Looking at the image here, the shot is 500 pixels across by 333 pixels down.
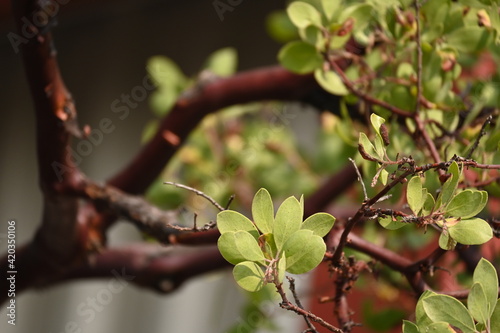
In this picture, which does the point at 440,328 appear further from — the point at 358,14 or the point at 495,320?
the point at 358,14

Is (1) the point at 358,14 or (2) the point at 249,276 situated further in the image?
(1) the point at 358,14

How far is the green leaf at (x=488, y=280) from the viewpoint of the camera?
297mm

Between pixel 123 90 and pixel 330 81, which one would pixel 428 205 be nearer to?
pixel 330 81

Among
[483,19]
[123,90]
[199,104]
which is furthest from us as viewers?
[123,90]

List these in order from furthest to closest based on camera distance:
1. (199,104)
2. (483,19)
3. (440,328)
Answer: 1. (199,104)
2. (483,19)
3. (440,328)

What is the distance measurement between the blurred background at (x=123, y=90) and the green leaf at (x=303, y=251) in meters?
1.28

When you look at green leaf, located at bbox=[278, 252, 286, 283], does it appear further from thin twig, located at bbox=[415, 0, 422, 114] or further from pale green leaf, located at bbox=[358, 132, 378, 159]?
thin twig, located at bbox=[415, 0, 422, 114]

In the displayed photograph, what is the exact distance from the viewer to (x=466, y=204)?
310 millimetres

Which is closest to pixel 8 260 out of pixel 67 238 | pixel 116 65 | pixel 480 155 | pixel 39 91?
pixel 67 238

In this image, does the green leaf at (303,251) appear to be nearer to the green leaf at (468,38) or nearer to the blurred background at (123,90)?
the green leaf at (468,38)

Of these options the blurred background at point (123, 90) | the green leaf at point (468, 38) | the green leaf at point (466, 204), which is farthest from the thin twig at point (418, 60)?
the blurred background at point (123, 90)

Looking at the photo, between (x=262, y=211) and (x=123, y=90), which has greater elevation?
(x=262, y=211)

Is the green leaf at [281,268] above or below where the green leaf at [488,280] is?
above

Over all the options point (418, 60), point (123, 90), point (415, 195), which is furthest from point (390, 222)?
point (123, 90)
